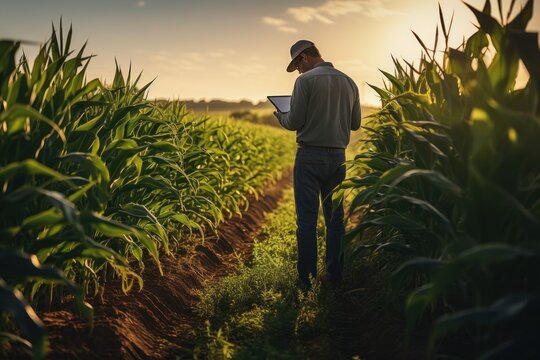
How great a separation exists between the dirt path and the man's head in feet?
6.91

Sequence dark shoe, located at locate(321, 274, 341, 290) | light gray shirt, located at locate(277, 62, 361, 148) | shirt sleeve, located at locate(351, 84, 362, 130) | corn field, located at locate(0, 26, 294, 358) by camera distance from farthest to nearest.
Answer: shirt sleeve, located at locate(351, 84, 362, 130), dark shoe, located at locate(321, 274, 341, 290), light gray shirt, located at locate(277, 62, 361, 148), corn field, located at locate(0, 26, 294, 358)

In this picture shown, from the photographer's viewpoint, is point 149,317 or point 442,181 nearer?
point 442,181

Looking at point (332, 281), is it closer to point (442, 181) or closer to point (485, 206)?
point (442, 181)

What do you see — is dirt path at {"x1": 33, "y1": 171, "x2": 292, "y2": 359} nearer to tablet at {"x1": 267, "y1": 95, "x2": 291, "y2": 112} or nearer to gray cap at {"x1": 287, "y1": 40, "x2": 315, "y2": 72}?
tablet at {"x1": 267, "y1": 95, "x2": 291, "y2": 112}

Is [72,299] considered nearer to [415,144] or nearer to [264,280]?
[264,280]

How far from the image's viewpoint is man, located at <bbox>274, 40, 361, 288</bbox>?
4512mm

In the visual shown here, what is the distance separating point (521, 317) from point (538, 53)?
43.8 inches

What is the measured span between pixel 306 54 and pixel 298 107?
20.8 inches

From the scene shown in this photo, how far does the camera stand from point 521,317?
211cm

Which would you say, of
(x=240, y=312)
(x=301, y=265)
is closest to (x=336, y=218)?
(x=301, y=265)

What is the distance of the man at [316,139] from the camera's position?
4.51 metres

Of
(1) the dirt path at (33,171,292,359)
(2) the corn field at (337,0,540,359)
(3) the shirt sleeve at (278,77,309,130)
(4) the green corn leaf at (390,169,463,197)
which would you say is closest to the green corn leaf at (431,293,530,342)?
(2) the corn field at (337,0,540,359)

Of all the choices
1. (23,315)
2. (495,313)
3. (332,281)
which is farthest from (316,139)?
(23,315)

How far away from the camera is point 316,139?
14.9ft
